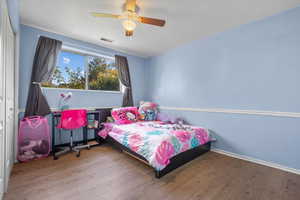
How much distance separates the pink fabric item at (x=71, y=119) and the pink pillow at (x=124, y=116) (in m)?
0.70

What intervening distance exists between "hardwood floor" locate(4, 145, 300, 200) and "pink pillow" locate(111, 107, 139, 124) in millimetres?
947

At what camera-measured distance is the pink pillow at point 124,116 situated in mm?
3168

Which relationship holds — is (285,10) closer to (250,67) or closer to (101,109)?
(250,67)

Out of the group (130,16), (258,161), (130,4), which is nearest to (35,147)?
(130,16)

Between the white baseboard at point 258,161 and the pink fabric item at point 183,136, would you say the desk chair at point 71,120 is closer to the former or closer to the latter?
the pink fabric item at point 183,136

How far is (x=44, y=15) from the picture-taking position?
7.45 feet

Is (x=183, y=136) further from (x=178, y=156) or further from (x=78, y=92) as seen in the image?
(x=78, y=92)

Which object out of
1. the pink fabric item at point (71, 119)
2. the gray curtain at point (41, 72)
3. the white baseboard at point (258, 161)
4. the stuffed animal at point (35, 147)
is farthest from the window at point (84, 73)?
the white baseboard at point (258, 161)

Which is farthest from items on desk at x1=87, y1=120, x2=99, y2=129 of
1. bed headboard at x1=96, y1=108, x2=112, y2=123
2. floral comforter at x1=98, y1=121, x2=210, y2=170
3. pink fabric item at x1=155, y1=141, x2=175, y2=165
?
pink fabric item at x1=155, y1=141, x2=175, y2=165

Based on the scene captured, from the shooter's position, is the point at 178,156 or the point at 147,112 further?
the point at 147,112

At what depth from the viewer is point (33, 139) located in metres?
2.37

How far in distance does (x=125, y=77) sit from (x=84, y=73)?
1.07m

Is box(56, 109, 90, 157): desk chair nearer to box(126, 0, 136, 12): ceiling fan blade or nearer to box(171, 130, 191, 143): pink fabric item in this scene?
box(171, 130, 191, 143): pink fabric item

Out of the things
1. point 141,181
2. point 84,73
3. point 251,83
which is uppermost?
point 84,73
